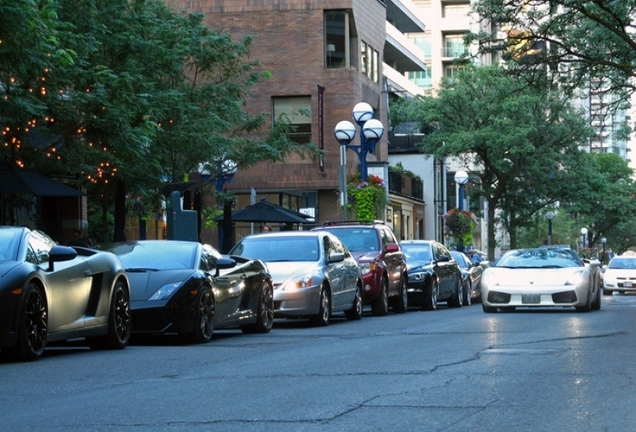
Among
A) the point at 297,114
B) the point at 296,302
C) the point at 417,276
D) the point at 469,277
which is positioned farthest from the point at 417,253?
the point at 297,114

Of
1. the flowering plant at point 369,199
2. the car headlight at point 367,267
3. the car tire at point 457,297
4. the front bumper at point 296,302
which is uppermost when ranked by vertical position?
the flowering plant at point 369,199

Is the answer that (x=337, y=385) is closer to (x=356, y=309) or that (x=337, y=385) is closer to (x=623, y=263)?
(x=356, y=309)

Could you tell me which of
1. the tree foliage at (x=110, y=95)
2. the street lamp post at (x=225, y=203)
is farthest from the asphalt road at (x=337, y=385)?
the street lamp post at (x=225, y=203)

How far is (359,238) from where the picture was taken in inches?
A: 1004

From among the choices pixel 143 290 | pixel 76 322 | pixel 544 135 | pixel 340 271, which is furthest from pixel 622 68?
pixel 544 135

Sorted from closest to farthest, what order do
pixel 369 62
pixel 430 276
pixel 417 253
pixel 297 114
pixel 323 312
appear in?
pixel 323 312 → pixel 430 276 → pixel 417 253 → pixel 297 114 → pixel 369 62

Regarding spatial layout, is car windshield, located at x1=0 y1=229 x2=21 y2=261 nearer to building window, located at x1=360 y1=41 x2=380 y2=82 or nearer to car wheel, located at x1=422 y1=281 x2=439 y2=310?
car wheel, located at x1=422 y1=281 x2=439 y2=310

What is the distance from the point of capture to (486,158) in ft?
188

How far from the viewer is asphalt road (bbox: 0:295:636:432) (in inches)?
317

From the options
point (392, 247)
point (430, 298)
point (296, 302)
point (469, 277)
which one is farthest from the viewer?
point (469, 277)

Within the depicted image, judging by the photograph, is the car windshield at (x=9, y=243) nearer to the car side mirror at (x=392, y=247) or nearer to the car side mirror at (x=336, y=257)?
the car side mirror at (x=336, y=257)

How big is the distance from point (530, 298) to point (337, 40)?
90.9 feet

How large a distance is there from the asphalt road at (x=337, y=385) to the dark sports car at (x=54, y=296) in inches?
10.5

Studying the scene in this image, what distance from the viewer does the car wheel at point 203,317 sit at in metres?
15.4
